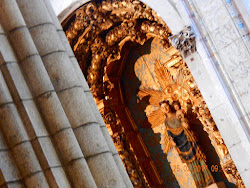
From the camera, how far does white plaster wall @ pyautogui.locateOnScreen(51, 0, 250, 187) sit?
5238mm

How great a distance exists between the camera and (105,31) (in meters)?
7.76

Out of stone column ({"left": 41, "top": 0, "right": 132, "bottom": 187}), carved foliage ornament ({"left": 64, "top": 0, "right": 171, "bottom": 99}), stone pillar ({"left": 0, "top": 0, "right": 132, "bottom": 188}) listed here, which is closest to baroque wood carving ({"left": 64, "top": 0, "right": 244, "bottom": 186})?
carved foliage ornament ({"left": 64, "top": 0, "right": 171, "bottom": 99})

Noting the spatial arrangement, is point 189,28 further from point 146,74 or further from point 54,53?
point 54,53

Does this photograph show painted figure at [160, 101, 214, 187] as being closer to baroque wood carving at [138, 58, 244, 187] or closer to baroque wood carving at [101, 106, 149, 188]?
baroque wood carving at [138, 58, 244, 187]

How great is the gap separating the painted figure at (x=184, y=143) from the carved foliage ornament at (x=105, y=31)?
1.06m

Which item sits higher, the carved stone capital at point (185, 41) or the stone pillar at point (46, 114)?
the carved stone capital at point (185, 41)

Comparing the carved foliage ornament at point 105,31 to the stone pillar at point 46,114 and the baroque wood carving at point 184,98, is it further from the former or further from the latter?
the stone pillar at point 46,114

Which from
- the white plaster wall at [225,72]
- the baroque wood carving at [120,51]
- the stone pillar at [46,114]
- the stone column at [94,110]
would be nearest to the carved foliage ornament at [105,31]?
the baroque wood carving at [120,51]

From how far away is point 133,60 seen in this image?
7.98 m

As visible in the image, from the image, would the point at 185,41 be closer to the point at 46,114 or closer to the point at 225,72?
the point at 225,72

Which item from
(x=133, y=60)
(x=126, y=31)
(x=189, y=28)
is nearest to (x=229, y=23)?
(x=189, y=28)

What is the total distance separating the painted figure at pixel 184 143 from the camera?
6965 millimetres

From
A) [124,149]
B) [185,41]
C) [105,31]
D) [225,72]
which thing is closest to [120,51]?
[105,31]

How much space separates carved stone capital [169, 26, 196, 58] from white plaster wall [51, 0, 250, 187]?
65 millimetres
